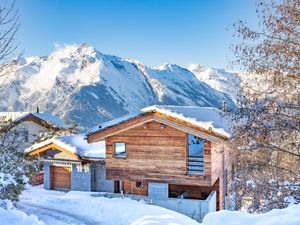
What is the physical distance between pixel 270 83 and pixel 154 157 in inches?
389

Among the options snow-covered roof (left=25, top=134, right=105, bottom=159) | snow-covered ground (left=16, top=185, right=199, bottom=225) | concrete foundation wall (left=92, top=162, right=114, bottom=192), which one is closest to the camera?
snow-covered ground (left=16, top=185, right=199, bottom=225)

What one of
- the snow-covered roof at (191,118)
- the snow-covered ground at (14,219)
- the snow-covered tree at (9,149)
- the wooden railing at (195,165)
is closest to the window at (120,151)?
the snow-covered roof at (191,118)

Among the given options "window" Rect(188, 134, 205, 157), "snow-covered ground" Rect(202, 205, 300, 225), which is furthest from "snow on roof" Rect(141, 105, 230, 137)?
"snow-covered ground" Rect(202, 205, 300, 225)

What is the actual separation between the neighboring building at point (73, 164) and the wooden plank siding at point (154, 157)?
2303 millimetres

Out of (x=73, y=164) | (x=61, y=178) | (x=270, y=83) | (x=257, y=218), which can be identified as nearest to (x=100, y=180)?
(x=73, y=164)

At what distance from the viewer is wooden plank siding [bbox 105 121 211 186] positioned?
18500mm

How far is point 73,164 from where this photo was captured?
2294 cm

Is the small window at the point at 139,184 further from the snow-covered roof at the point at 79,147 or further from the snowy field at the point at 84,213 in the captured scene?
the snowy field at the point at 84,213

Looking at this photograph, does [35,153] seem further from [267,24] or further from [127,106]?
[127,106]

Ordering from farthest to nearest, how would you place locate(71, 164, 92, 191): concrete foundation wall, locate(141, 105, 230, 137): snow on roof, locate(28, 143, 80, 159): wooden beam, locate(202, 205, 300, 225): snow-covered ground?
locate(28, 143, 80, 159): wooden beam → locate(71, 164, 92, 191): concrete foundation wall → locate(141, 105, 230, 137): snow on roof → locate(202, 205, 300, 225): snow-covered ground

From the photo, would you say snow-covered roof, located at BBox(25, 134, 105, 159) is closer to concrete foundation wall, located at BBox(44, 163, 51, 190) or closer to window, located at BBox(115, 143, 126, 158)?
window, located at BBox(115, 143, 126, 158)

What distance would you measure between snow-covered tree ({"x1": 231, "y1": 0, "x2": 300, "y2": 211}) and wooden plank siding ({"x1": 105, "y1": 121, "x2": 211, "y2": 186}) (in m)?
7.58

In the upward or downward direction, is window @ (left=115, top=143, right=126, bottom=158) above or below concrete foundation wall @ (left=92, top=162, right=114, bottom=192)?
above

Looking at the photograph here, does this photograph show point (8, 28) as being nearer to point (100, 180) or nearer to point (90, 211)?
point (90, 211)
